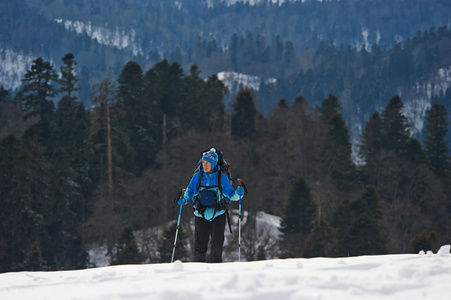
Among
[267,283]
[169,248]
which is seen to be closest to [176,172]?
[169,248]

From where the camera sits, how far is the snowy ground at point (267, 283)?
5633mm

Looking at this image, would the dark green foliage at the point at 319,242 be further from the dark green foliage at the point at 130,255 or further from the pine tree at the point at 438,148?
the pine tree at the point at 438,148

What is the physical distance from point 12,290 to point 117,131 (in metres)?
54.7

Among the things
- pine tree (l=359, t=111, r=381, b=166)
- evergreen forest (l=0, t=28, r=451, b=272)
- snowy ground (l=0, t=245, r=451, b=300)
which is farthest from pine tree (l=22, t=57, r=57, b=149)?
snowy ground (l=0, t=245, r=451, b=300)

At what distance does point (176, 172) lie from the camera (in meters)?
55.1

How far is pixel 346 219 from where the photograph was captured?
51031mm

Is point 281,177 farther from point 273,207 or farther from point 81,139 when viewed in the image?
point 81,139

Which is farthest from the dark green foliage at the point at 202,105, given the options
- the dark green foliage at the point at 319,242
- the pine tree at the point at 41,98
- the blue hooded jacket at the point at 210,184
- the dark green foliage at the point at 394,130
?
the blue hooded jacket at the point at 210,184

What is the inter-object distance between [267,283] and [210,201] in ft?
10.7

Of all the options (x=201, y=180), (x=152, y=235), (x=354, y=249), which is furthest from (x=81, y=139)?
(x=201, y=180)

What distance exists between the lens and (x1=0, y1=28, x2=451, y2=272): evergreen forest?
4959 centimetres

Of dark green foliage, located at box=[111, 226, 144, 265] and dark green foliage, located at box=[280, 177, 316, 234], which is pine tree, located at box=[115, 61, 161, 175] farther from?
dark green foliage, located at box=[111, 226, 144, 265]

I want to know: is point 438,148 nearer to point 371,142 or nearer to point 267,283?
point 371,142

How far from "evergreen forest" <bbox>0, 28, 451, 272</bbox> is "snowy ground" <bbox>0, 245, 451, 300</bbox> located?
3646 cm
